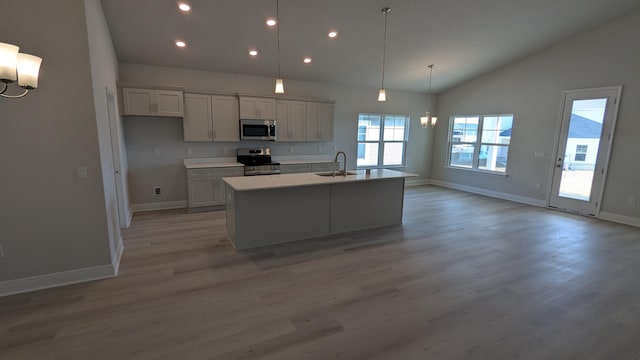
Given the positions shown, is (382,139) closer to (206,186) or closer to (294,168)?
(294,168)

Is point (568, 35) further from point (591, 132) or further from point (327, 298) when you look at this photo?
point (327, 298)

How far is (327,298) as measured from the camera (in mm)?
2695

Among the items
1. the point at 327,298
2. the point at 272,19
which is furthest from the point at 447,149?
the point at 327,298

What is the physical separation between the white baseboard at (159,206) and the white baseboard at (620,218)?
7.90 meters

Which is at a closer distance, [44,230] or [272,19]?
[44,230]

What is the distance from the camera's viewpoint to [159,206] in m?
5.59

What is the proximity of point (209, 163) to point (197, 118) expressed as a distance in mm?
884

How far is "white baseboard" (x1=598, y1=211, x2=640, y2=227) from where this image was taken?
496 centimetres

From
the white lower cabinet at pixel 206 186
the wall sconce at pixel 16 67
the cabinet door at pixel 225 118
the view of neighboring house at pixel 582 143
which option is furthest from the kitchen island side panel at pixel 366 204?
the view of neighboring house at pixel 582 143

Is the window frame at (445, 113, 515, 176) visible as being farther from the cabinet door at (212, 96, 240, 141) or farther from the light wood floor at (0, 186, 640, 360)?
the cabinet door at (212, 96, 240, 141)

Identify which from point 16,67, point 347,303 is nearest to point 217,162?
point 16,67

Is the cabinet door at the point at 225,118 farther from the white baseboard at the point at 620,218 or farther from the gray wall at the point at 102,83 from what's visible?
the white baseboard at the point at 620,218

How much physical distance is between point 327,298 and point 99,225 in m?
2.38

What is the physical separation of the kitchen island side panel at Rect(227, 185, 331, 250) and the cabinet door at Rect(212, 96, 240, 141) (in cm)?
219
